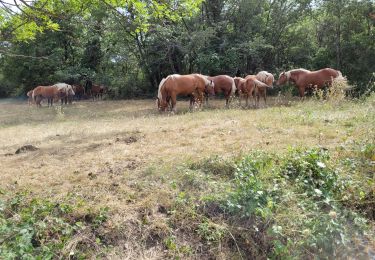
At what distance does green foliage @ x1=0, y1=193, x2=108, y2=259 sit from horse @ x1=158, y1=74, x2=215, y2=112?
8.10 meters

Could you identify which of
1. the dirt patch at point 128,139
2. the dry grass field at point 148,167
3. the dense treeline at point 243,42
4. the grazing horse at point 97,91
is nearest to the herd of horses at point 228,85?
the dense treeline at point 243,42

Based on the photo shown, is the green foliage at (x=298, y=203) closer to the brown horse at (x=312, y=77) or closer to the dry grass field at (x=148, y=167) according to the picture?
the dry grass field at (x=148, y=167)

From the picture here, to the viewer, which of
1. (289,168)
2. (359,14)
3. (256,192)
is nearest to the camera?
(256,192)

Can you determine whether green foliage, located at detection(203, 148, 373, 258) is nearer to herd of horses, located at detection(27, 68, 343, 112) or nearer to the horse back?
herd of horses, located at detection(27, 68, 343, 112)

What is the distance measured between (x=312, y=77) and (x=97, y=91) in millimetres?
15015

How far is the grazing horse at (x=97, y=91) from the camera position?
72.9 ft

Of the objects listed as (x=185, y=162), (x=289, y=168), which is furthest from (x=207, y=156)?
(x=289, y=168)

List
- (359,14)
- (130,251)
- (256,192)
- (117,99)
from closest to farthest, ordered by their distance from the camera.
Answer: (130,251), (256,192), (359,14), (117,99)

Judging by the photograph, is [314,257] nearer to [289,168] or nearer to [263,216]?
[263,216]

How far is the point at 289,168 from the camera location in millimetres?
4141

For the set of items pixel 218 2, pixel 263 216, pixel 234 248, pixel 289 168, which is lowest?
pixel 234 248

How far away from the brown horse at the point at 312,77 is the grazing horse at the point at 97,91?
13.2 metres

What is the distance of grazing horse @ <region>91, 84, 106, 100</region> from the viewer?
22.2 metres

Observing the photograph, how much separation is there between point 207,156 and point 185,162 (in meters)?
0.36
